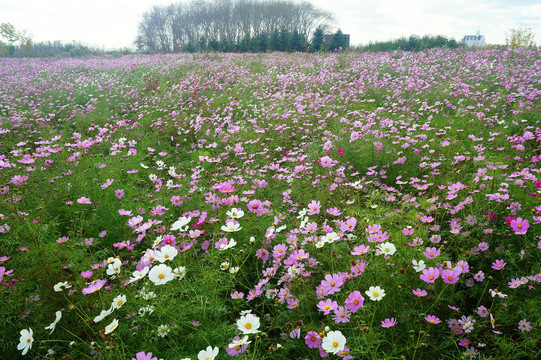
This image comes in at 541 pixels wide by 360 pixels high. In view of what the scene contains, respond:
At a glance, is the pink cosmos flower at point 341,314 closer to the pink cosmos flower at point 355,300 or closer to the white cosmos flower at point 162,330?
the pink cosmos flower at point 355,300

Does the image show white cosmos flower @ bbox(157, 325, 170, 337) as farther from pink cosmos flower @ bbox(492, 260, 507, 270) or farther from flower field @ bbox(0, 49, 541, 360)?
pink cosmos flower @ bbox(492, 260, 507, 270)

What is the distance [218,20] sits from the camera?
146 feet

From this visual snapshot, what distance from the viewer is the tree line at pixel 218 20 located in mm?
44094

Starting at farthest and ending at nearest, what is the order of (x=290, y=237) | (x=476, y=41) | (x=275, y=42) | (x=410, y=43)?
(x=476, y=41), (x=275, y=42), (x=410, y=43), (x=290, y=237)

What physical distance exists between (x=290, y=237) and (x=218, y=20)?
4960 cm

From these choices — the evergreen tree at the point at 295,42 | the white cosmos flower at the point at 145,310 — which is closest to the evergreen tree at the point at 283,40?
the evergreen tree at the point at 295,42

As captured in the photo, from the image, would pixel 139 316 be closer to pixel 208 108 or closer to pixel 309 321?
pixel 309 321

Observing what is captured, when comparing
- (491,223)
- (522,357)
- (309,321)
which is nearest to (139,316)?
(309,321)

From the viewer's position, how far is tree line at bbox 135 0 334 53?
145 feet

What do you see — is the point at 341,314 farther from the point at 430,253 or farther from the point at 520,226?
the point at 520,226

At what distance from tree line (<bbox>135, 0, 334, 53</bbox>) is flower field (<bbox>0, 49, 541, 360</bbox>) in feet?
140

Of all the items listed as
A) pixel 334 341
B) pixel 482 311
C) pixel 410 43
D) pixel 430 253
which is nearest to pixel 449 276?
pixel 430 253

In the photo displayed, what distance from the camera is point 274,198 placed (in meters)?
3.04

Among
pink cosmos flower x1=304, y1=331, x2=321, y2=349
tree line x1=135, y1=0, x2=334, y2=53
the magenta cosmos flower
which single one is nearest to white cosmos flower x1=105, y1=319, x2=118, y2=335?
pink cosmos flower x1=304, y1=331, x2=321, y2=349
